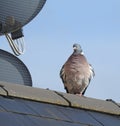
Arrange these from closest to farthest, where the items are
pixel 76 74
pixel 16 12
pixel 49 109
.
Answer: pixel 49 109
pixel 76 74
pixel 16 12

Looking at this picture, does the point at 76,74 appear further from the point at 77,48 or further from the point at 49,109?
the point at 49,109

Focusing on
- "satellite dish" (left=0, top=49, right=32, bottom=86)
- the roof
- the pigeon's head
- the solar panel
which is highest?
the solar panel

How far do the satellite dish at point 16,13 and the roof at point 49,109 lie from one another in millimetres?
6324

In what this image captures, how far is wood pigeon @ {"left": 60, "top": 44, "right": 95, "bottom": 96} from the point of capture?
11.0 m

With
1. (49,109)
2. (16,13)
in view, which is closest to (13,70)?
(16,13)

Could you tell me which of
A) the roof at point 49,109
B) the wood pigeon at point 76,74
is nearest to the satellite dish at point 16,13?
the wood pigeon at point 76,74

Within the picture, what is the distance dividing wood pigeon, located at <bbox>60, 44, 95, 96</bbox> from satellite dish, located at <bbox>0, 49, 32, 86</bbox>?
2.04 meters

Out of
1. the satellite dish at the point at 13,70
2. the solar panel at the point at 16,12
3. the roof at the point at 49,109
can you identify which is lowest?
the roof at the point at 49,109

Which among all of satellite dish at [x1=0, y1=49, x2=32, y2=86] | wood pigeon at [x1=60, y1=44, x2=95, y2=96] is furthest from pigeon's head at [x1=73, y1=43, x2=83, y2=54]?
satellite dish at [x1=0, y1=49, x2=32, y2=86]

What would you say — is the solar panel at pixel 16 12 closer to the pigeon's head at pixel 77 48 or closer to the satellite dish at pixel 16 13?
the satellite dish at pixel 16 13

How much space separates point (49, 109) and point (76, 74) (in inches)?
151

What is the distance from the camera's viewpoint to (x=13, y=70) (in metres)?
14.0

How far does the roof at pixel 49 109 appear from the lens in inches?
263

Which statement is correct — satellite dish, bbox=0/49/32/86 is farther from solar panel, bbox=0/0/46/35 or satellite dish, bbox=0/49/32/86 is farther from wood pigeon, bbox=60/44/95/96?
wood pigeon, bbox=60/44/95/96
